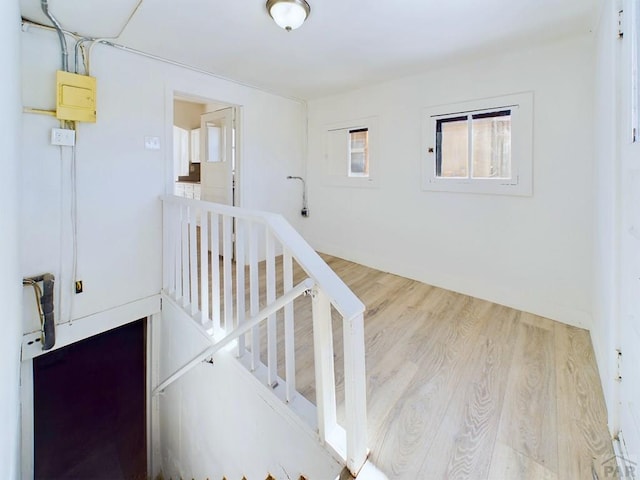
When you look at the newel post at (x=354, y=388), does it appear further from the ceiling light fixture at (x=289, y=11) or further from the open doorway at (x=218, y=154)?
the open doorway at (x=218, y=154)

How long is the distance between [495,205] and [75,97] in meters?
3.50

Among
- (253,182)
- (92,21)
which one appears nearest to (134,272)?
(253,182)

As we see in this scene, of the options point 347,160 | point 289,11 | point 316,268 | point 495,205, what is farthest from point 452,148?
point 316,268

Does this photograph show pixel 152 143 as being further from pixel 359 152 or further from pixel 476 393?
pixel 476 393

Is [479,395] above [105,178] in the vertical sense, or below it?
below

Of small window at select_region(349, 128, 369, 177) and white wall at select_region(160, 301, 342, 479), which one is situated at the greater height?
small window at select_region(349, 128, 369, 177)

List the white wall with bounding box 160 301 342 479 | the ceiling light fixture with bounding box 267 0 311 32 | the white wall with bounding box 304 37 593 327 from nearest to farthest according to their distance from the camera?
the white wall with bounding box 160 301 342 479
the ceiling light fixture with bounding box 267 0 311 32
the white wall with bounding box 304 37 593 327

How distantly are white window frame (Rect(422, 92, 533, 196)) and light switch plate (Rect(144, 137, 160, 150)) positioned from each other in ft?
8.47

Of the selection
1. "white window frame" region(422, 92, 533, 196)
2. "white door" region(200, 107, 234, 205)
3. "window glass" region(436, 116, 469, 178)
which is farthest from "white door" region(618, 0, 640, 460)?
"white door" region(200, 107, 234, 205)

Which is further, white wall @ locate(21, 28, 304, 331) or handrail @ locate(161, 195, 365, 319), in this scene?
white wall @ locate(21, 28, 304, 331)

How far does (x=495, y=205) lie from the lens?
2.75 m

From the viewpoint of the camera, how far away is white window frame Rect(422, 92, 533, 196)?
8.25 feet

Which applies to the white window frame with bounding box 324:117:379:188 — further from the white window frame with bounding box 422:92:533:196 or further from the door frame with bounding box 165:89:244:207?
the door frame with bounding box 165:89:244:207

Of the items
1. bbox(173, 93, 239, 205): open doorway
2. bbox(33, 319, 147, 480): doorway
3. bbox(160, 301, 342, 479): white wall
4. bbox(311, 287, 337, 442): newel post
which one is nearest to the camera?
bbox(311, 287, 337, 442): newel post
